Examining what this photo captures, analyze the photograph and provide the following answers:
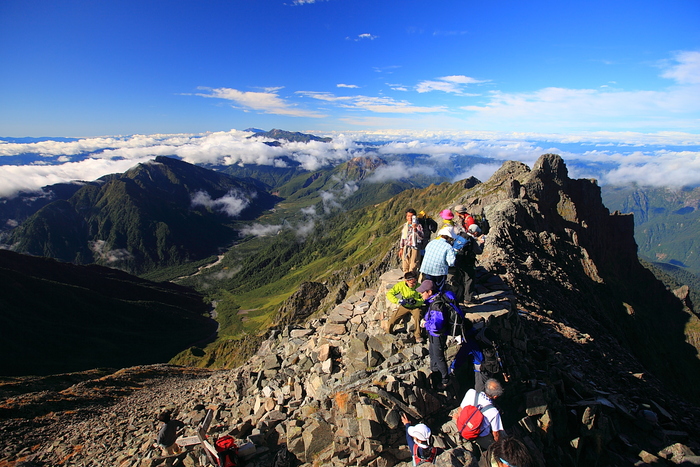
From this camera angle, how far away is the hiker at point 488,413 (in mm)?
8523

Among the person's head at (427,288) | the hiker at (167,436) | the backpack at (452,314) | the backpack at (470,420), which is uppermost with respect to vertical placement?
the person's head at (427,288)

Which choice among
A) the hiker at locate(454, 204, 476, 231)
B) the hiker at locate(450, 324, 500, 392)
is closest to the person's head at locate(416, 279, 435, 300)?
the hiker at locate(450, 324, 500, 392)

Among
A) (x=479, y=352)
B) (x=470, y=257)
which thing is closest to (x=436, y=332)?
(x=479, y=352)

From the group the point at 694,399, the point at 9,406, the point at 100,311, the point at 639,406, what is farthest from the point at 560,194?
the point at 100,311

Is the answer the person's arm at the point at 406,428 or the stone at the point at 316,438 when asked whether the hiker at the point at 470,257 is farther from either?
the stone at the point at 316,438

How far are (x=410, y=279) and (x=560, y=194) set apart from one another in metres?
80.1

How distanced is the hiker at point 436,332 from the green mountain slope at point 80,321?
110578mm

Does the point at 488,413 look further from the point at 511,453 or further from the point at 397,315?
the point at 397,315

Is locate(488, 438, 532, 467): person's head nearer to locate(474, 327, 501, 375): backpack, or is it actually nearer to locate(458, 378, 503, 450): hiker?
locate(458, 378, 503, 450): hiker

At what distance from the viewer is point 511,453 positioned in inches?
255

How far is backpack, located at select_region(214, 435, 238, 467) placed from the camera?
1010 centimetres

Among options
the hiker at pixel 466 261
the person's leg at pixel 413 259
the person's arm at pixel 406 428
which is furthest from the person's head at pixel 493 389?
the person's leg at pixel 413 259

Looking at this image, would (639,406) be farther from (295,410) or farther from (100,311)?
(100,311)

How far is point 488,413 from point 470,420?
577 millimetres
